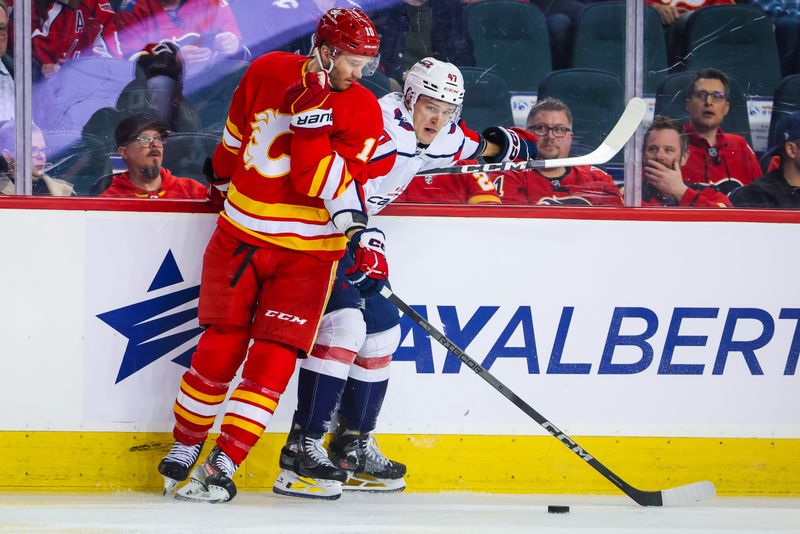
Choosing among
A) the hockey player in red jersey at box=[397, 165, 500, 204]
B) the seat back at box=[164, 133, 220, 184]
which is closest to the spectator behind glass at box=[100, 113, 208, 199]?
the seat back at box=[164, 133, 220, 184]

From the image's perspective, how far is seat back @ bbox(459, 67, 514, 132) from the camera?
10.6ft

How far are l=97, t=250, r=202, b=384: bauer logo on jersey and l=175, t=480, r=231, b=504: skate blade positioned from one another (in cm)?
40

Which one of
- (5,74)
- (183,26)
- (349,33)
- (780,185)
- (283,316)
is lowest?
(283,316)

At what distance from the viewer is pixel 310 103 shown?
7.73ft

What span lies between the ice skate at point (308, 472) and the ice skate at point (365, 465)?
0.12m

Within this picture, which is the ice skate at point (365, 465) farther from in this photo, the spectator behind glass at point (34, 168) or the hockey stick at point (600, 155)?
the spectator behind glass at point (34, 168)

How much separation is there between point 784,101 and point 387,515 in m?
1.84

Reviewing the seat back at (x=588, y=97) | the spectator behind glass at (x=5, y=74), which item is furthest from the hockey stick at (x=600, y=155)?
the spectator behind glass at (x=5, y=74)

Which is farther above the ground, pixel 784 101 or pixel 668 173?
pixel 784 101

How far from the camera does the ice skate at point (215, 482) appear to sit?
8.23 ft

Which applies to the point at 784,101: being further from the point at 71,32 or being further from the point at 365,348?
the point at 71,32

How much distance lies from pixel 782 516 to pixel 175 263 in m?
1.64

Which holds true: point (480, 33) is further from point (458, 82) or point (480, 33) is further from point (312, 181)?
point (312, 181)

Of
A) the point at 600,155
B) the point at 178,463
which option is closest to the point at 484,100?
the point at 600,155
